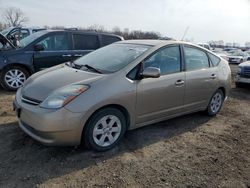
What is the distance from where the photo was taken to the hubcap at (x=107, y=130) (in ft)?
12.4

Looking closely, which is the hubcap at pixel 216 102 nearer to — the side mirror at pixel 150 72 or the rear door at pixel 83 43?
the side mirror at pixel 150 72

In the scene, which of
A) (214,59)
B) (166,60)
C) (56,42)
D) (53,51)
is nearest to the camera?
(166,60)

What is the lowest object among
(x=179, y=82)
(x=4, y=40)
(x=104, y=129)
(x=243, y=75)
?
(x=243, y=75)

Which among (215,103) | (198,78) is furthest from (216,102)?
(198,78)

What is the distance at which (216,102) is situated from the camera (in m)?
5.92

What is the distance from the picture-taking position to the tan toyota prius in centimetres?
348

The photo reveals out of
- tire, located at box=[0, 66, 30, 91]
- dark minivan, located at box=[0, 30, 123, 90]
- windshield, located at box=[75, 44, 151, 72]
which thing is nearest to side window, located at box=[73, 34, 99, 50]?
dark minivan, located at box=[0, 30, 123, 90]

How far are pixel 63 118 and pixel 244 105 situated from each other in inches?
214

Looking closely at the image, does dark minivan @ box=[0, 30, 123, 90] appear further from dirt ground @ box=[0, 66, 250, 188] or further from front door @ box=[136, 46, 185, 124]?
front door @ box=[136, 46, 185, 124]

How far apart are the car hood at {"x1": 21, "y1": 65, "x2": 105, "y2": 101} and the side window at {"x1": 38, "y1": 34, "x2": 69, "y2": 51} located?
3.46 metres

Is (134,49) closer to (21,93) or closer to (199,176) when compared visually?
(21,93)

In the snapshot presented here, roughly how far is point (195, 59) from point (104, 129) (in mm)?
2415

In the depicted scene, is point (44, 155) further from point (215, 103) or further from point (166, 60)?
point (215, 103)

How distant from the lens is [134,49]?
15.0ft
